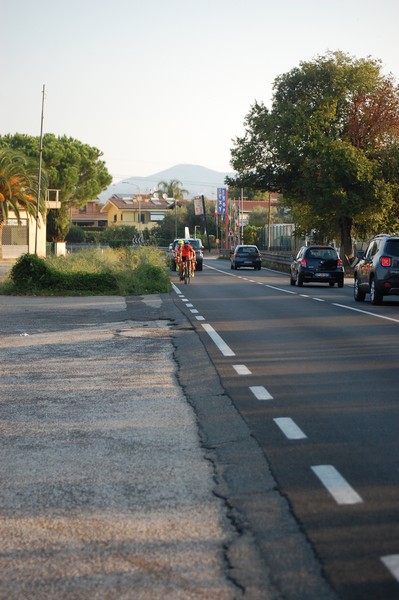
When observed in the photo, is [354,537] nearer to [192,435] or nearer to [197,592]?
[197,592]

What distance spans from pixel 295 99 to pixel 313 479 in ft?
180

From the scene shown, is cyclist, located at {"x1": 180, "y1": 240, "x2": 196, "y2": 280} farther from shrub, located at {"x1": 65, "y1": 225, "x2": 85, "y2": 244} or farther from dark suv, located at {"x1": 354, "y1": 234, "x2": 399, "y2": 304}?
shrub, located at {"x1": 65, "y1": 225, "x2": 85, "y2": 244}

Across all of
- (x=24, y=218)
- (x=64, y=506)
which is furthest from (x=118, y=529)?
(x=24, y=218)

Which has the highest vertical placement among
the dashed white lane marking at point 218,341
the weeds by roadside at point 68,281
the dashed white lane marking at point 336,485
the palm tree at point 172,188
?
the palm tree at point 172,188

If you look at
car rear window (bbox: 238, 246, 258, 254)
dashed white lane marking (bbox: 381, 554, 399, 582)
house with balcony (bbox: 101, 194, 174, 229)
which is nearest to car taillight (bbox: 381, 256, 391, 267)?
dashed white lane marking (bbox: 381, 554, 399, 582)

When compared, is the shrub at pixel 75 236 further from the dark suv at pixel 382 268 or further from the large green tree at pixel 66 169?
the dark suv at pixel 382 268

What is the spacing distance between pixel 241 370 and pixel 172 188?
160 meters

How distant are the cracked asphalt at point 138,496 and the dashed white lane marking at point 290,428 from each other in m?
0.30

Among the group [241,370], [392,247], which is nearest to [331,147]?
[392,247]

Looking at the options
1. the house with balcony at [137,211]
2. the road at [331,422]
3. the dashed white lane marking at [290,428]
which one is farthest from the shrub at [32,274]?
the house with balcony at [137,211]

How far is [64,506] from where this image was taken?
5.55 metres

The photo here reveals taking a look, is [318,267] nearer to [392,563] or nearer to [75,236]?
[392,563]

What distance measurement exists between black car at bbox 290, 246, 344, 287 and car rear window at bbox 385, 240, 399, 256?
12.8 meters

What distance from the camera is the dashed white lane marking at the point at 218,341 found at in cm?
1341
